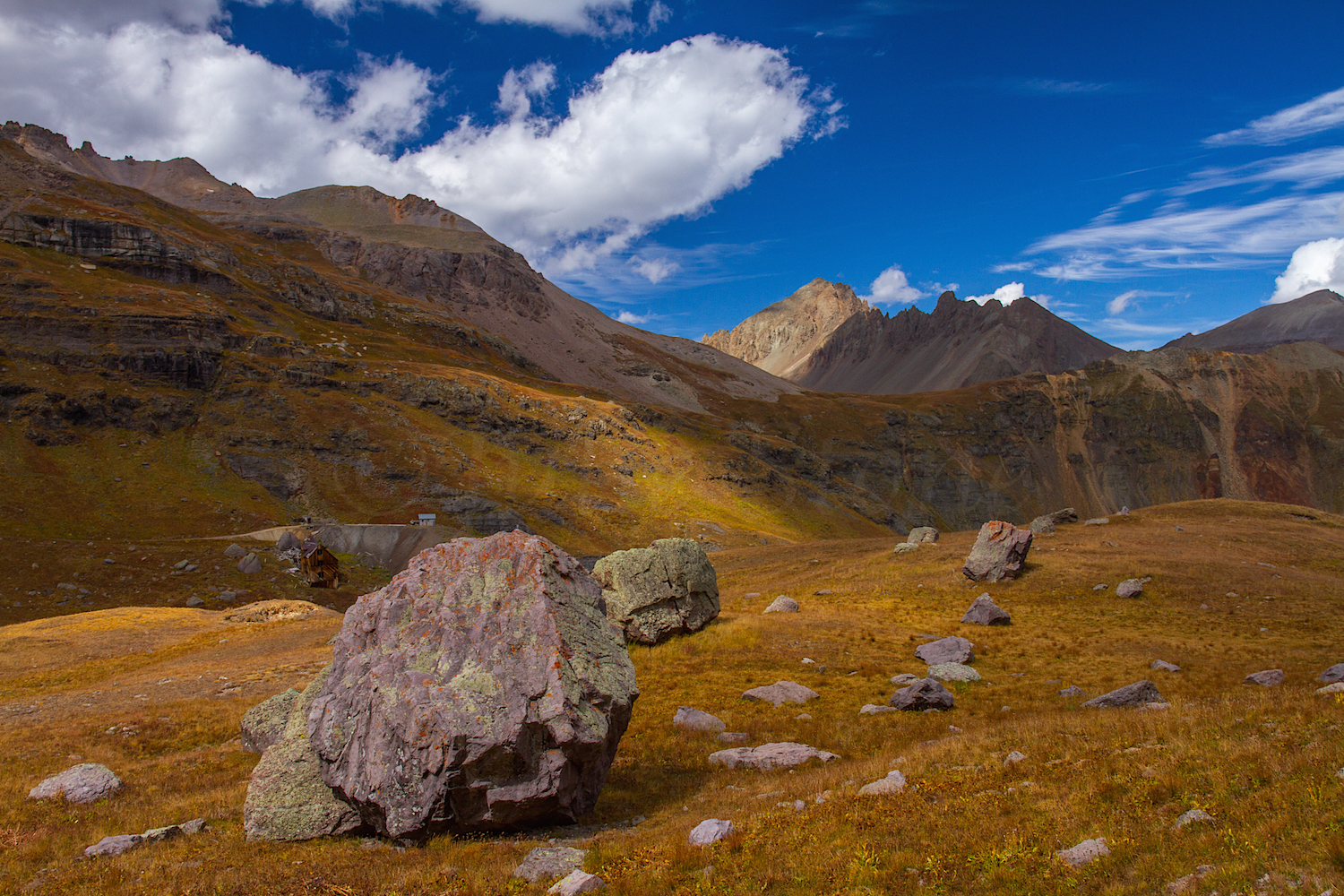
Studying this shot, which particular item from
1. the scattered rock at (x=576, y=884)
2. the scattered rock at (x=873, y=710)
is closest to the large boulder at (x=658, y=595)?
the scattered rock at (x=873, y=710)

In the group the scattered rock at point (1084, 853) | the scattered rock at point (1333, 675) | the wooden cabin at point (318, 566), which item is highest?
the scattered rock at point (1084, 853)

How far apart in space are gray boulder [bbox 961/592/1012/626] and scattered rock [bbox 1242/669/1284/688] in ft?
45.4

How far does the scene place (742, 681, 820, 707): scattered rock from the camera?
82.9 feet

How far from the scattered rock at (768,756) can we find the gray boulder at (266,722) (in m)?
12.5

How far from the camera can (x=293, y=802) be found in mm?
12836

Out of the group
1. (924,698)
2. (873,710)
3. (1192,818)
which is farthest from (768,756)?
(1192,818)

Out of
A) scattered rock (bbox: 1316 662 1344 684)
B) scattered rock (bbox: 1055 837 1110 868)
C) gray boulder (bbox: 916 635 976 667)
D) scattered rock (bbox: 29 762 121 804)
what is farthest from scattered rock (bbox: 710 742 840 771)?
scattered rock (bbox: 1316 662 1344 684)

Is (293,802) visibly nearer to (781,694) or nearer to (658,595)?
(781,694)

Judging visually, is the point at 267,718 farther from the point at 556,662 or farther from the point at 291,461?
the point at 291,461

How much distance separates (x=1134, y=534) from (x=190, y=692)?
66.2m

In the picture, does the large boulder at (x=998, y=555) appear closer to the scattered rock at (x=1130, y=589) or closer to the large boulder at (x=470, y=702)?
the scattered rock at (x=1130, y=589)

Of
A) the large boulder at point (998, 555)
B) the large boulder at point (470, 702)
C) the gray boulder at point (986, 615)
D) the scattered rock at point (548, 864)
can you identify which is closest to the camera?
the scattered rock at point (548, 864)

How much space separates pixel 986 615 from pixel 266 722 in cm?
3610

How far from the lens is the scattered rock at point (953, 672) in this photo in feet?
88.6
